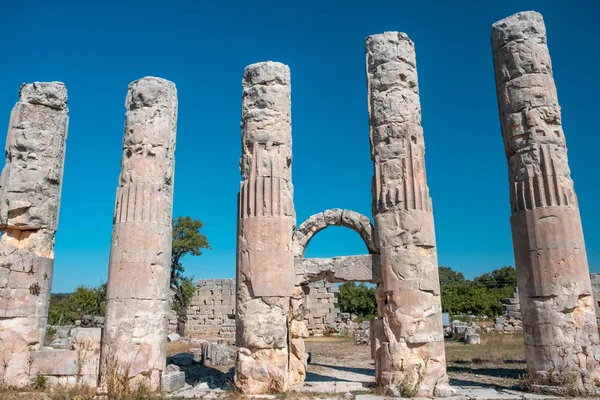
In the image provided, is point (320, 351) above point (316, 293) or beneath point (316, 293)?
beneath

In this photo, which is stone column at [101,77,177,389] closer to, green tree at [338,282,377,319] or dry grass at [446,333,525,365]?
dry grass at [446,333,525,365]

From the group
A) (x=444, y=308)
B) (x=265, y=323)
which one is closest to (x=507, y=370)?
(x=265, y=323)

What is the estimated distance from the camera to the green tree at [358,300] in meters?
32.3

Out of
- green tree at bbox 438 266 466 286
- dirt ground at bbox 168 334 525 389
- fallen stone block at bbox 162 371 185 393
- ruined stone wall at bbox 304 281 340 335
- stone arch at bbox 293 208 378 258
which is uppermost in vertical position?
green tree at bbox 438 266 466 286

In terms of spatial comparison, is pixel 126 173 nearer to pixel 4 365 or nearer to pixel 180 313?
pixel 4 365

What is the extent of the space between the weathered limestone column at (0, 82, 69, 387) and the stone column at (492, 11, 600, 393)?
10945 mm

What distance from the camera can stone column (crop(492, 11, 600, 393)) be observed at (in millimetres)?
9391

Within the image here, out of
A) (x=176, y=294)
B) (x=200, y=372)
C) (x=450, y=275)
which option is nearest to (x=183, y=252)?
(x=176, y=294)

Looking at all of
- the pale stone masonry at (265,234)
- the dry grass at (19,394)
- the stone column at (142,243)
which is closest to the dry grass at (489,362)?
the pale stone masonry at (265,234)

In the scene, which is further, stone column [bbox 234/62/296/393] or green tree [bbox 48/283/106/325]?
green tree [bbox 48/283/106/325]

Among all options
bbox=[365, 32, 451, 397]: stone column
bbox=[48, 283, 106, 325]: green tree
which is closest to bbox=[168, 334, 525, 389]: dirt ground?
bbox=[365, 32, 451, 397]: stone column

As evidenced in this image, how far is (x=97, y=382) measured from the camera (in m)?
9.73

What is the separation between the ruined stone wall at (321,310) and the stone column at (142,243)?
16543mm

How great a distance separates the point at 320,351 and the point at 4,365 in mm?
11134
